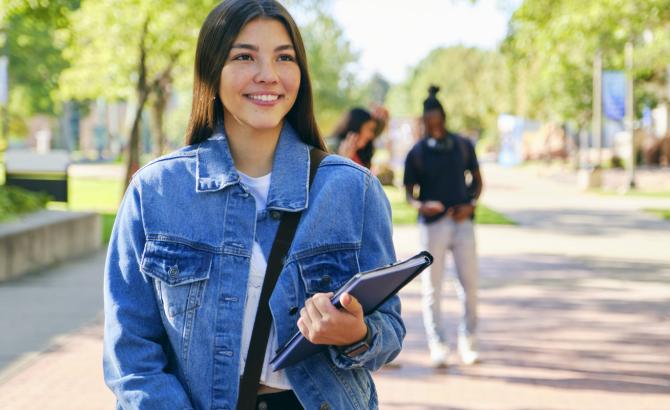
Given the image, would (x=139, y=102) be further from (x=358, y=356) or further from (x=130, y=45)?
(x=358, y=356)

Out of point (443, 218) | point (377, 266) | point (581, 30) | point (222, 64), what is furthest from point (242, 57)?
point (581, 30)

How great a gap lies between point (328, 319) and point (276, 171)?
42 centimetres

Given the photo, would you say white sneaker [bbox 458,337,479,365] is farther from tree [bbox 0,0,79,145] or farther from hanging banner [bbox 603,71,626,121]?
hanging banner [bbox 603,71,626,121]

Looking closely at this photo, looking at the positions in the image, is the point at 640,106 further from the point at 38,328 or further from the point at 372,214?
the point at 372,214

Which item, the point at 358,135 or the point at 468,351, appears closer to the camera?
the point at 358,135

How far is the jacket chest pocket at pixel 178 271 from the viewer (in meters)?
2.17

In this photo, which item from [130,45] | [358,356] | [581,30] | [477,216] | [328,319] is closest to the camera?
[328,319]

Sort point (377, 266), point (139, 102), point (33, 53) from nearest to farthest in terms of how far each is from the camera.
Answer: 1. point (377, 266)
2. point (139, 102)
3. point (33, 53)

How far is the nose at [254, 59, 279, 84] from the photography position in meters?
2.27

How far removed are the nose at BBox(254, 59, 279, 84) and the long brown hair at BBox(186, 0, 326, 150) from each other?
0.08 m

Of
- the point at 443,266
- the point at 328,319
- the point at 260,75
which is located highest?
the point at 260,75

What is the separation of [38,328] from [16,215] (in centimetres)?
516

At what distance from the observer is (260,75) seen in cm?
228

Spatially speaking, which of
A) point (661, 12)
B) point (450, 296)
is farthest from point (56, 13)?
point (661, 12)
